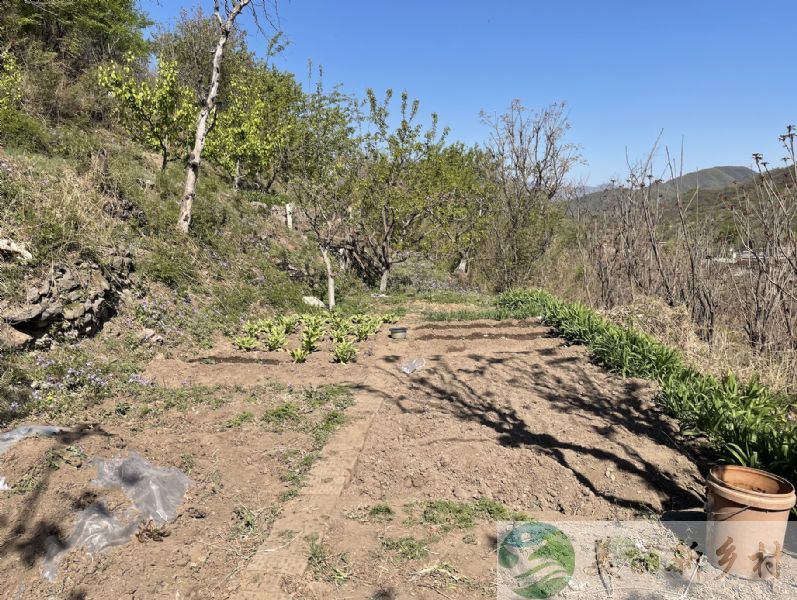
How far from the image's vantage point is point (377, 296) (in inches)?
471

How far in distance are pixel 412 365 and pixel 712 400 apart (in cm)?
323

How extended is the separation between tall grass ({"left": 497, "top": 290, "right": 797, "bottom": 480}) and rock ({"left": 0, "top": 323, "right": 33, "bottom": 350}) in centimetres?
621

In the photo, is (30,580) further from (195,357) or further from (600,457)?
(195,357)

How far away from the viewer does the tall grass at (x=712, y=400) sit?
3389 mm

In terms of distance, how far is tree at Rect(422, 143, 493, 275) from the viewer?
40.0 ft

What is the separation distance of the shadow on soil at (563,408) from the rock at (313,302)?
4219 millimetres

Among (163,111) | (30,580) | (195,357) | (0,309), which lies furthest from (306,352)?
(163,111)

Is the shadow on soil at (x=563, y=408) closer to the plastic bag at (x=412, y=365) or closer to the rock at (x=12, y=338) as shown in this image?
the plastic bag at (x=412, y=365)

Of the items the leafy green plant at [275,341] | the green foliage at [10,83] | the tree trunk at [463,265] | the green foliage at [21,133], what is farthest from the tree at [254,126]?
the leafy green plant at [275,341]

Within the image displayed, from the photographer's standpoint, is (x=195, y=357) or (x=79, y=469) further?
(x=195, y=357)

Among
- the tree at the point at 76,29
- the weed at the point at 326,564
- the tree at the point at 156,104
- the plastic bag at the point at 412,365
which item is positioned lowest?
the weed at the point at 326,564

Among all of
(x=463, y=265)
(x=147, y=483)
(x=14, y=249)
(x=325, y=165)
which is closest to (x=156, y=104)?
(x=325, y=165)

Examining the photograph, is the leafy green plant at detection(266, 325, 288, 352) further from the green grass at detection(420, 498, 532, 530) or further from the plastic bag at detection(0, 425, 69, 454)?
the green grass at detection(420, 498, 532, 530)

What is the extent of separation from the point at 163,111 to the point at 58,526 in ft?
30.6
